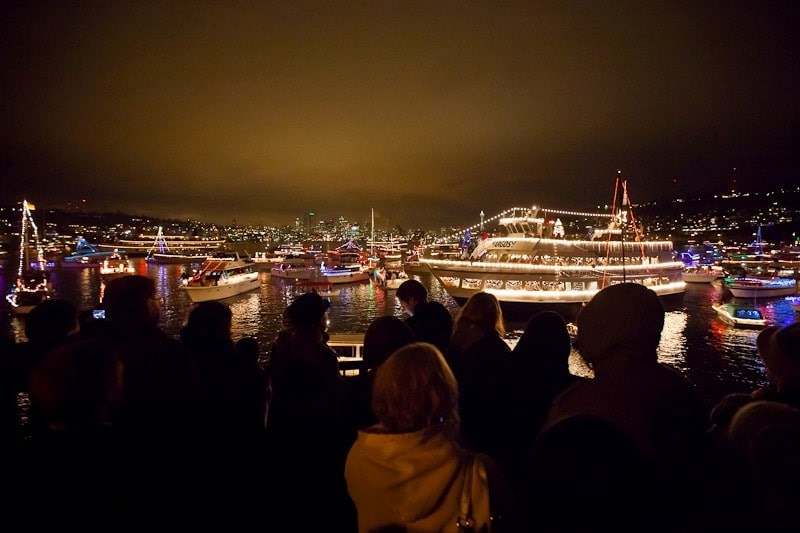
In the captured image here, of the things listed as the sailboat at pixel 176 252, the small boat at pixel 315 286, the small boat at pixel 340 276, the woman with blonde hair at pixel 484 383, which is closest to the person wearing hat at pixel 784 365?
the woman with blonde hair at pixel 484 383

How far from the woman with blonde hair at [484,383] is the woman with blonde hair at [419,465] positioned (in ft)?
6.69

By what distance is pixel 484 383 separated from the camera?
3.62m

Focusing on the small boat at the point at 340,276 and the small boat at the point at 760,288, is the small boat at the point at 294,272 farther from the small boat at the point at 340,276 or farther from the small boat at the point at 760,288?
the small boat at the point at 760,288

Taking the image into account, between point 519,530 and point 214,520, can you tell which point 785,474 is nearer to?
point 519,530

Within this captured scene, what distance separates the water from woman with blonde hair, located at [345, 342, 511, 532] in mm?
13885

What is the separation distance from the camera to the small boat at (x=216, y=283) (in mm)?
41625

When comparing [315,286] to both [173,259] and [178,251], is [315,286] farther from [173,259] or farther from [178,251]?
[178,251]

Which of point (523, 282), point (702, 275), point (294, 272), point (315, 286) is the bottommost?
point (702, 275)

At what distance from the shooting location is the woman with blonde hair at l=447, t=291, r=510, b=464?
3.54 meters

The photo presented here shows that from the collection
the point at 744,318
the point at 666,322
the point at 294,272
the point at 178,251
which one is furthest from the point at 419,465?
the point at 178,251

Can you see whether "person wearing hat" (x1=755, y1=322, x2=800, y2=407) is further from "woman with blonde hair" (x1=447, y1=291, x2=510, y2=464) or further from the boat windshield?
the boat windshield

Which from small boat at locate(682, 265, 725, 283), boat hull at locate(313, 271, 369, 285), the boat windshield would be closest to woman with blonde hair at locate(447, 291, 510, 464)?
the boat windshield

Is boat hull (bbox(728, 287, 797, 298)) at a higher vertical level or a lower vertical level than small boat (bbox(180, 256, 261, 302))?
lower

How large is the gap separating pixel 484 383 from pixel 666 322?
3765 cm
